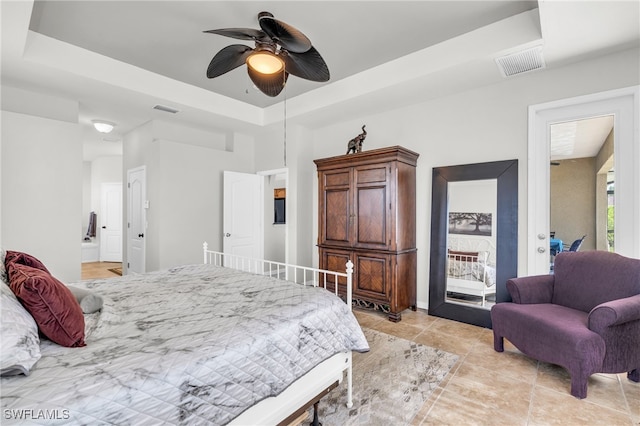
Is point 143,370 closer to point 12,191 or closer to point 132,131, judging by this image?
point 12,191

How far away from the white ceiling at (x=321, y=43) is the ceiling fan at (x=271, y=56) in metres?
0.46

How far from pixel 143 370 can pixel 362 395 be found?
4.85ft

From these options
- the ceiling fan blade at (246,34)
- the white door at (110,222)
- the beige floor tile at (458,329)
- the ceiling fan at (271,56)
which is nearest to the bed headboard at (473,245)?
the beige floor tile at (458,329)

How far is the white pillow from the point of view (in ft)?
3.11

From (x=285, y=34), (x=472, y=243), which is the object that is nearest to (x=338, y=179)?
(x=472, y=243)

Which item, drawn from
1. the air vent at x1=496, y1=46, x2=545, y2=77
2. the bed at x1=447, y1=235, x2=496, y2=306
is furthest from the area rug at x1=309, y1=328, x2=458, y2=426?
the air vent at x1=496, y1=46, x2=545, y2=77

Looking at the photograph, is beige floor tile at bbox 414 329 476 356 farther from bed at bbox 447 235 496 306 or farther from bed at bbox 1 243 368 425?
bed at bbox 1 243 368 425

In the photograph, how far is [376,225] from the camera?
3592 mm

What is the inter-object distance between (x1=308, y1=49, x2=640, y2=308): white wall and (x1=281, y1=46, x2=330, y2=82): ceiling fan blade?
1774 millimetres

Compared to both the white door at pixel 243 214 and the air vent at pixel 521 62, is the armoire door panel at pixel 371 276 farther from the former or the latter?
the air vent at pixel 521 62

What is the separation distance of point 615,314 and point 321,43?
124 inches

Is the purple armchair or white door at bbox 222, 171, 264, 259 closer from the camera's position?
the purple armchair

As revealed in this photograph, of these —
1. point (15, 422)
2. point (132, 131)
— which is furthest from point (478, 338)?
point (132, 131)

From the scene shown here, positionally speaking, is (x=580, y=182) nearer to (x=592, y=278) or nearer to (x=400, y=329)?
(x=592, y=278)
